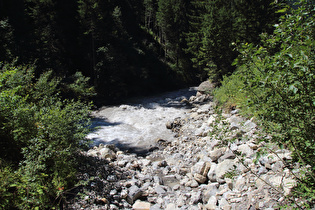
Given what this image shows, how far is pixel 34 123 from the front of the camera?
13.8 ft

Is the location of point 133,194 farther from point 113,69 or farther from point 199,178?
point 113,69

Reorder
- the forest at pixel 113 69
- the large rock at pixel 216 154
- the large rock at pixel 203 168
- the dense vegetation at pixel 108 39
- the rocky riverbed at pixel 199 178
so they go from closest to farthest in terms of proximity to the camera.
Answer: the forest at pixel 113 69 → the rocky riverbed at pixel 199 178 → the large rock at pixel 203 168 → the large rock at pixel 216 154 → the dense vegetation at pixel 108 39

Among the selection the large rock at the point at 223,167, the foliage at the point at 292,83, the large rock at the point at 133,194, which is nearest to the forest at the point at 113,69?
the foliage at the point at 292,83

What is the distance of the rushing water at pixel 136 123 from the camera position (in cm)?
955

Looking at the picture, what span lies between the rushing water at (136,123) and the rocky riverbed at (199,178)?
7.12 feet

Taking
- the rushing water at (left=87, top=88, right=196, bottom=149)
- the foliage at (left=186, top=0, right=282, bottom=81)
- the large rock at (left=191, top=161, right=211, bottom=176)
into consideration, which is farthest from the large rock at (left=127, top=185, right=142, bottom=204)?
the foliage at (left=186, top=0, right=282, bottom=81)

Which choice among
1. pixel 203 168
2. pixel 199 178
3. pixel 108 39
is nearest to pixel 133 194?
pixel 199 178

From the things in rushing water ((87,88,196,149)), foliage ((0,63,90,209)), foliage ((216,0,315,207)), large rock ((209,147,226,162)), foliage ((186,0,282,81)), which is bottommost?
rushing water ((87,88,196,149))

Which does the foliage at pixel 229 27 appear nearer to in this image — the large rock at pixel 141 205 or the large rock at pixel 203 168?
the large rock at pixel 203 168

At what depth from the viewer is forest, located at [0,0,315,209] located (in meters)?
1.90

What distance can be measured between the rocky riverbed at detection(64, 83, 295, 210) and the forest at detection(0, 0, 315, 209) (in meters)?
0.51

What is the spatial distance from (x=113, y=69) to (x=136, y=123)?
8.58m

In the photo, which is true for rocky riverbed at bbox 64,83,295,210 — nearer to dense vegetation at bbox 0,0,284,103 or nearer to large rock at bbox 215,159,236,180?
large rock at bbox 215,159,236,180

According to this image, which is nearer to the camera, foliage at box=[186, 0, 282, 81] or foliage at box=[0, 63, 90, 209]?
foliage at box=[0, 63, 90, 209]
